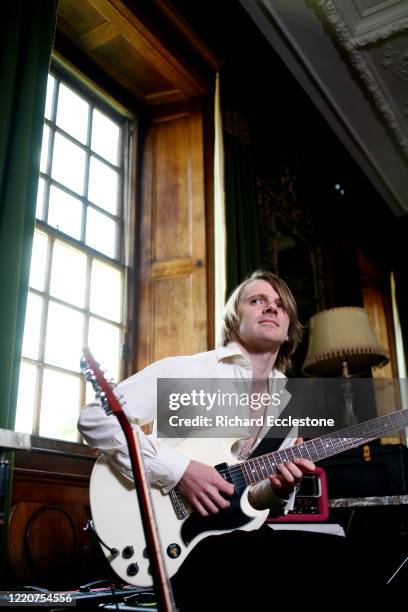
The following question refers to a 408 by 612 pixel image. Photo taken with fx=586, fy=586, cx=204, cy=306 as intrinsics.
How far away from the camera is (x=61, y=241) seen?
252cm

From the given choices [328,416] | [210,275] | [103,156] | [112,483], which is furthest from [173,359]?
[328,416]

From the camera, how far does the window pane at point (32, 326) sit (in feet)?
7.39

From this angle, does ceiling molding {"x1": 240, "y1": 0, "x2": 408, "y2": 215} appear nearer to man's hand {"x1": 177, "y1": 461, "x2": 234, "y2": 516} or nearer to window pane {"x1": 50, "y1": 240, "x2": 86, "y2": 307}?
window pane {"x1": 50, "y1": 240, "x2": 86, "y2": 307}

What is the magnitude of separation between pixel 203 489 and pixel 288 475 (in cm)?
23

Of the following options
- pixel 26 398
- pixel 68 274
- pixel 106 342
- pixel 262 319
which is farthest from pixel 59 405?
pixel 262 319

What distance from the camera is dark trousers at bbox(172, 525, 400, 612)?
1.10 m

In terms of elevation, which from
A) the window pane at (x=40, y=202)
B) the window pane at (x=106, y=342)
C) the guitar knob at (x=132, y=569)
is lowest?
the guitar knob at (x=132, y=569)

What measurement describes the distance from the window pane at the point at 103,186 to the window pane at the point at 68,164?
0.07 meters

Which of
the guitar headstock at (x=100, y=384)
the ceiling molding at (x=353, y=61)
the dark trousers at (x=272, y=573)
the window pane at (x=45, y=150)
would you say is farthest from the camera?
the ceiling molding at (x=353, y=61)

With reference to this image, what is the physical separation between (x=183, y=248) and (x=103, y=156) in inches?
24.1

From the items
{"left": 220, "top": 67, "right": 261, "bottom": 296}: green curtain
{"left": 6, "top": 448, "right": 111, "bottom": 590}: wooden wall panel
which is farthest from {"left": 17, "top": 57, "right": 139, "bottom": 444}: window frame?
{"left": 220, "top": 67, "right": 261, "bottom": 296}: green curtain

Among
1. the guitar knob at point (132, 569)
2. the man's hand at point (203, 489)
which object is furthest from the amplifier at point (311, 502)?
the guitar knob at point (132, 569)

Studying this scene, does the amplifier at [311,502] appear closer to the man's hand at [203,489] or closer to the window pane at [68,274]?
the man's hand at [203,489]

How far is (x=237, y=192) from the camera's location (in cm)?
308
